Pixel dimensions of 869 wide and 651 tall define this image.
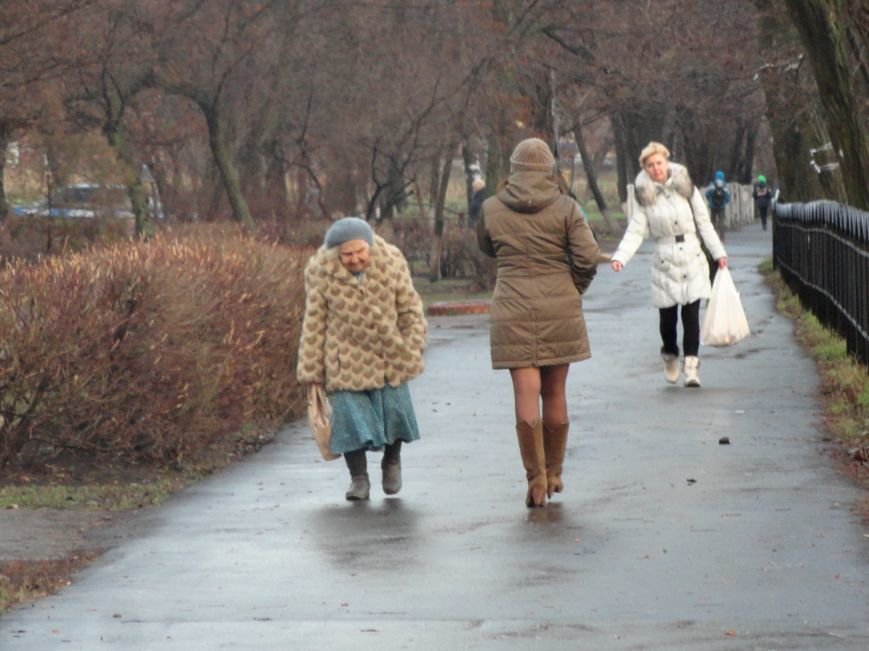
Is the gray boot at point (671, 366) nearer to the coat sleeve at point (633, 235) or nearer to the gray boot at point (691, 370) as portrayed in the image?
the gray boot at point (691, 370)

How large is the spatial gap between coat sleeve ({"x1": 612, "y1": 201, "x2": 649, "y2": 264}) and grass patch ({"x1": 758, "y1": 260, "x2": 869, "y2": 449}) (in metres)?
1.63

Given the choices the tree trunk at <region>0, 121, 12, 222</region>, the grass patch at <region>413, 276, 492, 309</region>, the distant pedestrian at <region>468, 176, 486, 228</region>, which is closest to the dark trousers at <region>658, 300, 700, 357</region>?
the tree trunk at <region>0, 121, 12, 222</region>

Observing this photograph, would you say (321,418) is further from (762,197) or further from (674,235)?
(762,197)

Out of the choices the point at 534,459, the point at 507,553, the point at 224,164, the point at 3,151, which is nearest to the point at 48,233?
the point at 3,151

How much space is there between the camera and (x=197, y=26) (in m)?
31.6

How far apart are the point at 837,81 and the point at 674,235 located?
1.60m

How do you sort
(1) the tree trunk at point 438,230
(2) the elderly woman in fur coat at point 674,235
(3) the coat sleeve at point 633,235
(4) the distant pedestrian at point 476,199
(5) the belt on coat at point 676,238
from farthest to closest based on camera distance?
(4) the distant pedestrian at point 476,199 → (1) the tree trunk at point 438,230 → (5) the belt on coat at point 676,238 → (2) the elderly woman in fur coat at point 674,235 → (3) the coat sleeve at point 633,235

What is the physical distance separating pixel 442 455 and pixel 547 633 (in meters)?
5.10

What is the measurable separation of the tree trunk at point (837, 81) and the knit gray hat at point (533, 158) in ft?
14.1

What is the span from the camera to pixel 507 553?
8.23 metres

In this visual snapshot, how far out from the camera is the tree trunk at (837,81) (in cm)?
1339

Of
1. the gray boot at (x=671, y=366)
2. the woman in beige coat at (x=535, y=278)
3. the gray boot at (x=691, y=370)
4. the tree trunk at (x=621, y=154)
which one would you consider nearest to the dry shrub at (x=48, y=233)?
the gray boot at (x=671, y=366)

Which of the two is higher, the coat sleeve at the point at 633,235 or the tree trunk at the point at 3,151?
the tree trunk at the point at 3,151

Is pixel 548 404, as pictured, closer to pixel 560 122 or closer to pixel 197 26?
pixel 197 26
